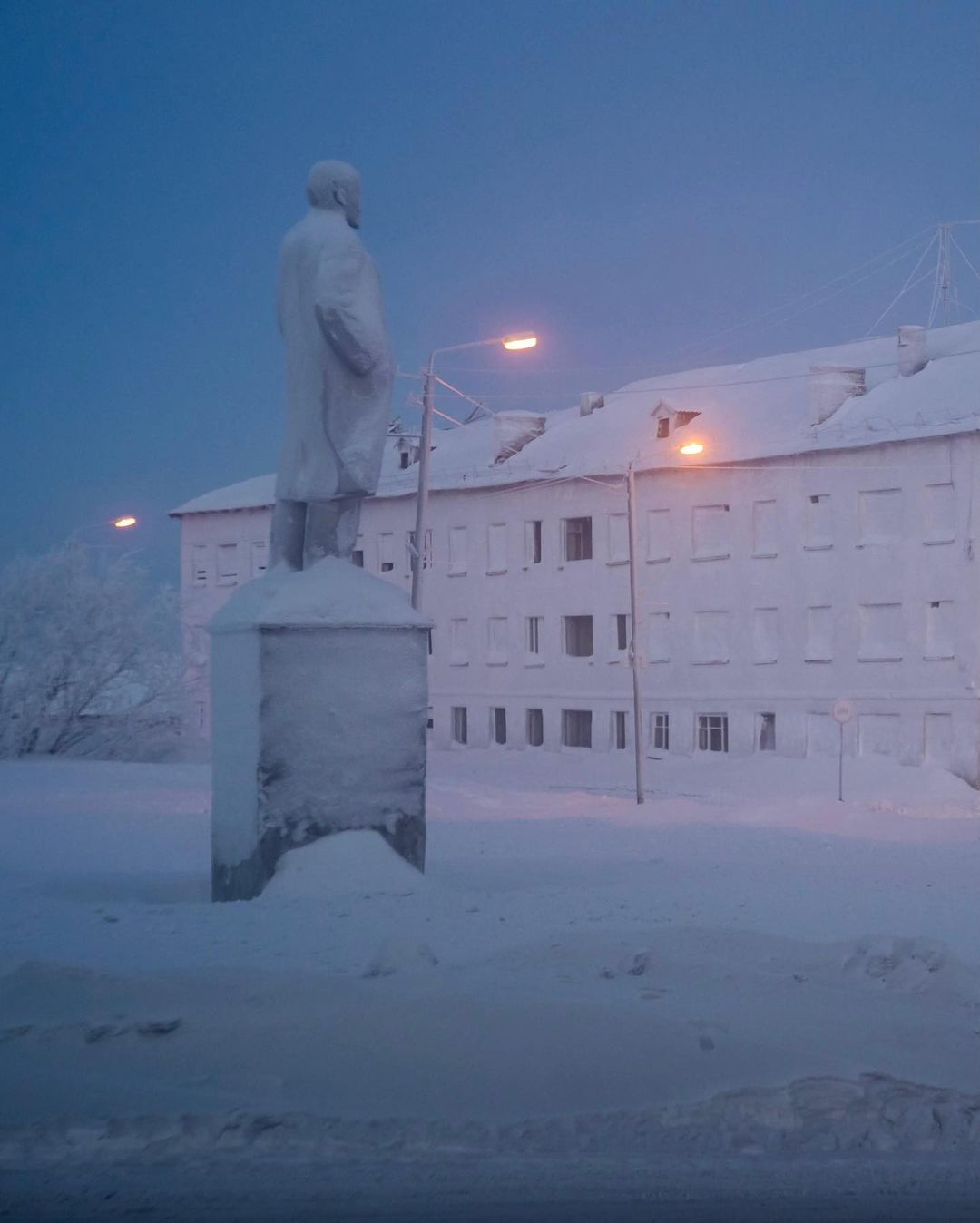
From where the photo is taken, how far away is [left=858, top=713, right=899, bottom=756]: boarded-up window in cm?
3866

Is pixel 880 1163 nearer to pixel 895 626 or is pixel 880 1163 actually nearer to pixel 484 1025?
pixel 484 1025

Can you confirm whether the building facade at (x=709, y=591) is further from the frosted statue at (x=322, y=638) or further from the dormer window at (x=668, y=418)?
the frosted statue at (x=322, y=638)

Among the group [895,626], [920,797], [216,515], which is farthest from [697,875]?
[216,515]

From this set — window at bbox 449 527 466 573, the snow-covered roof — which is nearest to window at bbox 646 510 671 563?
the snow-covered roof

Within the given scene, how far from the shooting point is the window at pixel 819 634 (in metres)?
40.9

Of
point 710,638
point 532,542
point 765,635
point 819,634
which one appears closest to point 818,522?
point 819,634

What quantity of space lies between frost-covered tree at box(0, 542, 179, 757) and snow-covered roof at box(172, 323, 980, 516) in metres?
16.6

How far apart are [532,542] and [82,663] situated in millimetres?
19002

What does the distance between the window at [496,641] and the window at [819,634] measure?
12173 mm

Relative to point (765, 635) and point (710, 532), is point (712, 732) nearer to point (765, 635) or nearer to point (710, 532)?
point (765, 635)

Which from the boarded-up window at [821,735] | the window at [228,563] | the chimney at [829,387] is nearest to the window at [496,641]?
the window at [228,563]

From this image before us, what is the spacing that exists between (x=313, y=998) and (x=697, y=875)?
5.92m

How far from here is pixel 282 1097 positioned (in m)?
4.77

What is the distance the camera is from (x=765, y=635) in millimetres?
42531
